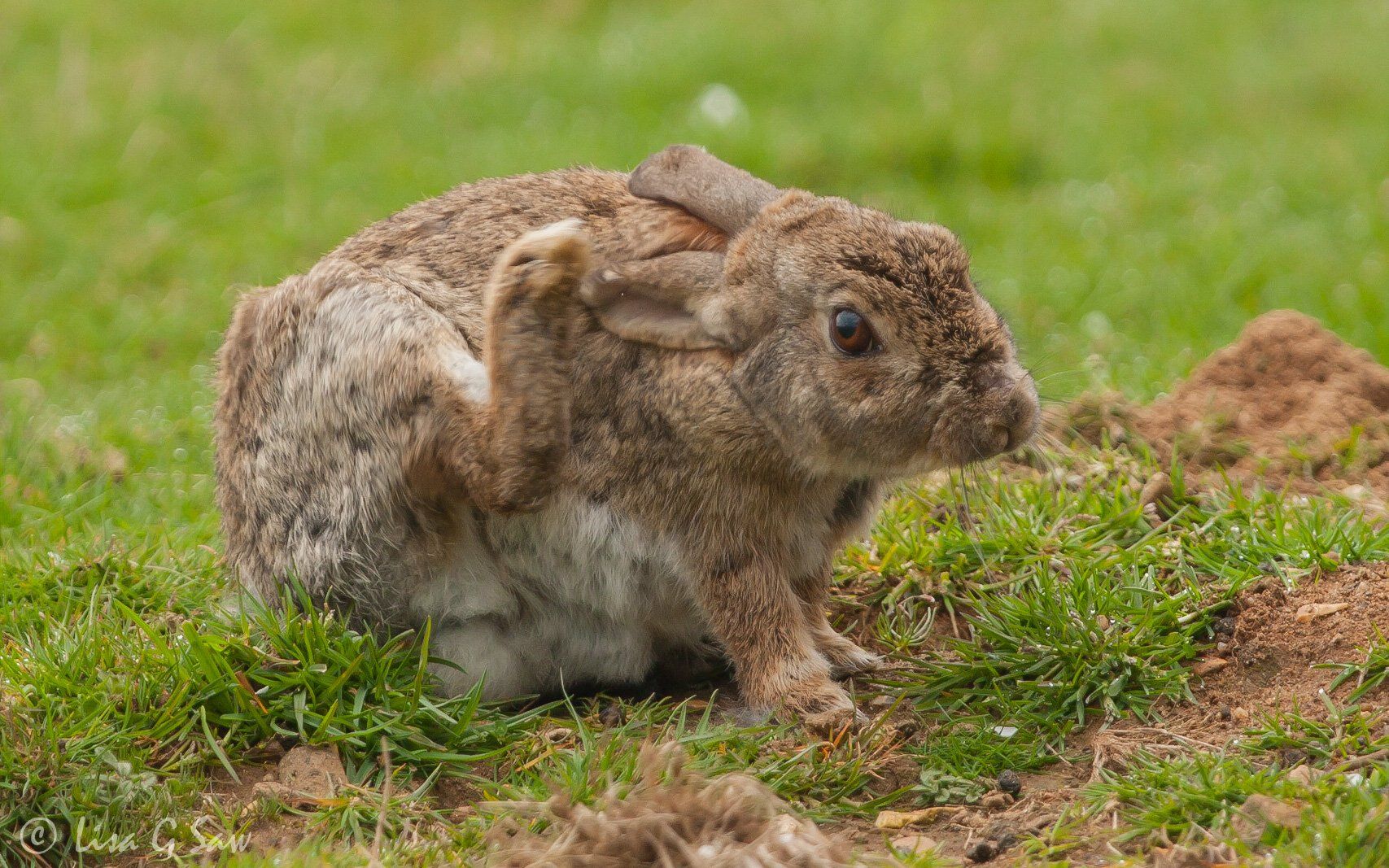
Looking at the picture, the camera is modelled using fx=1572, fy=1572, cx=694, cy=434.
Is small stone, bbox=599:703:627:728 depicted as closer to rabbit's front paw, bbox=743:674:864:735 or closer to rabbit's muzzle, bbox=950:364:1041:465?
rabbit's front paw, bbox=743:674:864:735

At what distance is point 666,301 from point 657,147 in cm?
486

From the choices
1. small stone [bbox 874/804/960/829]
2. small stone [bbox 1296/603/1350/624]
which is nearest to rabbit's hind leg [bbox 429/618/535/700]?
small stone [bbox 874/804/960/829]

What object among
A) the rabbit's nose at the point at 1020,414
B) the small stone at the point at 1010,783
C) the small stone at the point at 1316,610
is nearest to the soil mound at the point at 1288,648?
the small stone at the point at 1316,610

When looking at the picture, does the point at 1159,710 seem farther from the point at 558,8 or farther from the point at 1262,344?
the point at 558,8

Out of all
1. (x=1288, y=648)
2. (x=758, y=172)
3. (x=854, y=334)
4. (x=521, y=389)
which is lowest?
(x=1288, y=648)

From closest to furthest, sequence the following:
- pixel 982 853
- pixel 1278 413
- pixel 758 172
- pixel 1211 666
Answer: pixel 982 853 → pixel 1211 666 → pixel 1278 413 → pixel 758 172

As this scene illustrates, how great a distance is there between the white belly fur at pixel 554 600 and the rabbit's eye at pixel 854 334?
0.72 m

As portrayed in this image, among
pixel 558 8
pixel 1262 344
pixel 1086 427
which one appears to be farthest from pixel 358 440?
pixel 558 8

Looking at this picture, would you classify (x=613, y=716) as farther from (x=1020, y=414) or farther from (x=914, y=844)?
(x=1020, y=414)

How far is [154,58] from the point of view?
1112 centimetres

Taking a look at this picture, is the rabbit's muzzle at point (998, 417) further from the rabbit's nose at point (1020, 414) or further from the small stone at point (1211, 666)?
the small stone at point (1211, 666)

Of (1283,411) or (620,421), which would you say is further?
(1283,411)

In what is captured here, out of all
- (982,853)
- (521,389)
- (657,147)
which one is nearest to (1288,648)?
(982,853)

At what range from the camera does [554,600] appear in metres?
4.41
